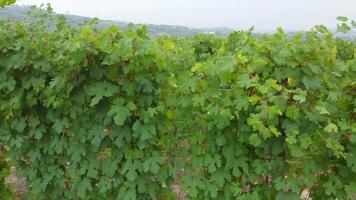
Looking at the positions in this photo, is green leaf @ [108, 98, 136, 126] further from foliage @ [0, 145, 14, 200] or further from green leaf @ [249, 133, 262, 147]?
foliage @ [0, 145, 14, 200]

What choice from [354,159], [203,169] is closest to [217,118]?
[203,169]

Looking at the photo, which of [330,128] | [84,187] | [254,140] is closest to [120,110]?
[84,187]

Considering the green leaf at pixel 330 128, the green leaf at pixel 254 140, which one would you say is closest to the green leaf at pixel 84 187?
the green leaf at pixel 254 140

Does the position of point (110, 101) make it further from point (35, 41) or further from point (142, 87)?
point (35, 41)

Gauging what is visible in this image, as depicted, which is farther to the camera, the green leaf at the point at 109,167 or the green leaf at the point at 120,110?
the green leaf at the point at 109,167

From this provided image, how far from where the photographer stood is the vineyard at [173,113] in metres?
3.20

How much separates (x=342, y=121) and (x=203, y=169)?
1.17 meters

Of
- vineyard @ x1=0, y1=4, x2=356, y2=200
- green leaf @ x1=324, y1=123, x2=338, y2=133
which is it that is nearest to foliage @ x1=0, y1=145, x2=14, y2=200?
vineyard @ x1=0, y1=4, x2=356, y2=200

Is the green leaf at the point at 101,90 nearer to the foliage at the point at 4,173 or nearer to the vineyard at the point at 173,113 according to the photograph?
the vineyard at the point at 173,113

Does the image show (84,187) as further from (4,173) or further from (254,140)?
(254,140)

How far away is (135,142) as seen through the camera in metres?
3.77

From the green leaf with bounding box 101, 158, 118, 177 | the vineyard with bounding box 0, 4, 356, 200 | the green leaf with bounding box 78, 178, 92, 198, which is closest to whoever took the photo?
the vineyard with bounding box 0, 4, 356, 200

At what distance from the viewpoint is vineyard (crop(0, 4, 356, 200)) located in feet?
10.5

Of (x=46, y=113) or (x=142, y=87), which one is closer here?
(x=142, y=87)
